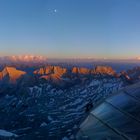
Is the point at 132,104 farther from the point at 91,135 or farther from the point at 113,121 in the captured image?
the point at 91,135

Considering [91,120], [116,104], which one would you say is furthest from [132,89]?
[91,120]

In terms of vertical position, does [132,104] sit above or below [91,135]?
above

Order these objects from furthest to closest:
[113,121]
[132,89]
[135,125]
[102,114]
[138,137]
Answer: [132,89]
[102,114]
[113,121]
[135,125]
[138,137]

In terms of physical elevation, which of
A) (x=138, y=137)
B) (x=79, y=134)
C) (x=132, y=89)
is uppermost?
(x=132, y=89)

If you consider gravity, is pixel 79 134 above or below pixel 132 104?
below

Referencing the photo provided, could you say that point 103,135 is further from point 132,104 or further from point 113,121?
point 132,104

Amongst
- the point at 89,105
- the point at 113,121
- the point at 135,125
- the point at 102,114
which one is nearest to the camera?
the point at 135,125

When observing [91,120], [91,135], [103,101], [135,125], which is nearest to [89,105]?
[103,101]

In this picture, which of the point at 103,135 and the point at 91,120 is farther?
the point at 91,120

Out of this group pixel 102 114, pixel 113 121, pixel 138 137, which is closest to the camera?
pixel 138 137
